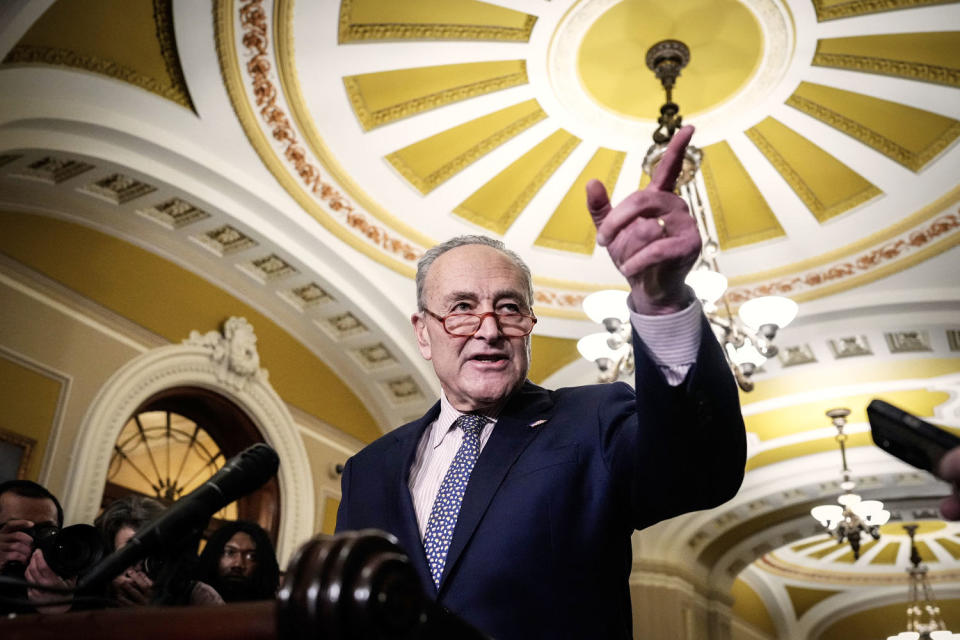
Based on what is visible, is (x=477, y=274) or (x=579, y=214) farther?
(x=579, y=214)

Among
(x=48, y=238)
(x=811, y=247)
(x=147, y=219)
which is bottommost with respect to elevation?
(x=48, y=238)

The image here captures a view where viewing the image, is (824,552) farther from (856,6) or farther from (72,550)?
(72,550)

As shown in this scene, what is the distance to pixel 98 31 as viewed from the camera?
4.43 metres

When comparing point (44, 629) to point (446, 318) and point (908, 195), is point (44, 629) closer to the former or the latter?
point (446, 318)

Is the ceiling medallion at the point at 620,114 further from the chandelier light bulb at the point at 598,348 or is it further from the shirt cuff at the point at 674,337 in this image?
the shirt cuff at the point at 674,337

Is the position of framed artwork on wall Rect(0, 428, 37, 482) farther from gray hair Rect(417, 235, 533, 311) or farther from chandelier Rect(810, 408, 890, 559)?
chandelier Rect(810, 408, 890, 559)

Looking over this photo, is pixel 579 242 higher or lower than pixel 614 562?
higher

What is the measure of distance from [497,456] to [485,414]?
0.17m

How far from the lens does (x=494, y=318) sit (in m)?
1.48

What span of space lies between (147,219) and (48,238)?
2.37 ft

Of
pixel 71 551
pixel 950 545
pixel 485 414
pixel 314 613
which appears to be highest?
pixel 950 545

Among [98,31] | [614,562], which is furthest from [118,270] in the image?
[614,562]

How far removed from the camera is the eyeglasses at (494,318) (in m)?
1.48

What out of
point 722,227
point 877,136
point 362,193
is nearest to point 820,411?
point 722,227
